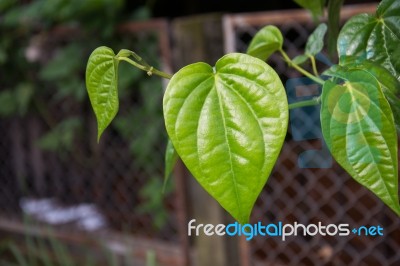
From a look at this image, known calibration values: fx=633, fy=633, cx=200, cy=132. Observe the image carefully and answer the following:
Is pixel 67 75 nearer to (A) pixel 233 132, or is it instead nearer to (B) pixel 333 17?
(B) pixel 333 17

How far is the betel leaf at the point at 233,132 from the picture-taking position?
1.34 ft

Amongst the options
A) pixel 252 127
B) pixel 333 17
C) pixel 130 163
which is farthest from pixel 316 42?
pixel 130 163

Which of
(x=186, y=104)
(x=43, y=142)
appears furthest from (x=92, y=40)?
(x=186, y=104)

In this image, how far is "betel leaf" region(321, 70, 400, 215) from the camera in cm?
43

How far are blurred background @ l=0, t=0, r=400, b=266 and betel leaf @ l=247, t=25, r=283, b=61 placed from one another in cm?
88

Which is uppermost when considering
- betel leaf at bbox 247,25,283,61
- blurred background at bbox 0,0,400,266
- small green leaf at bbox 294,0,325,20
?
small green leaf at bbox 294,0,325,20

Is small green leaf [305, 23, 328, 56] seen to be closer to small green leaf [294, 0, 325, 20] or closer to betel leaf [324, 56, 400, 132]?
small green leaf [294, 0, 325, 20]

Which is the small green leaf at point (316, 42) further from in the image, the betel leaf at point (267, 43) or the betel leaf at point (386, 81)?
the betel leaf at point (386, 81)

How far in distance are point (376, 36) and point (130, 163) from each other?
2103 millimetres

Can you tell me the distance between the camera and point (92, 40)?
246cm

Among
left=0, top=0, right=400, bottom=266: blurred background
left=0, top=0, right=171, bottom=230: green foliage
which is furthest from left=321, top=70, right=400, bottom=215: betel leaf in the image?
left=0, top=0, right=171, bottom=230: green foliage

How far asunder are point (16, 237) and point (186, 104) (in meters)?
2.59

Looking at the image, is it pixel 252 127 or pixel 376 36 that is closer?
pixel 252 127

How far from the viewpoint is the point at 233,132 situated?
1.37ft
